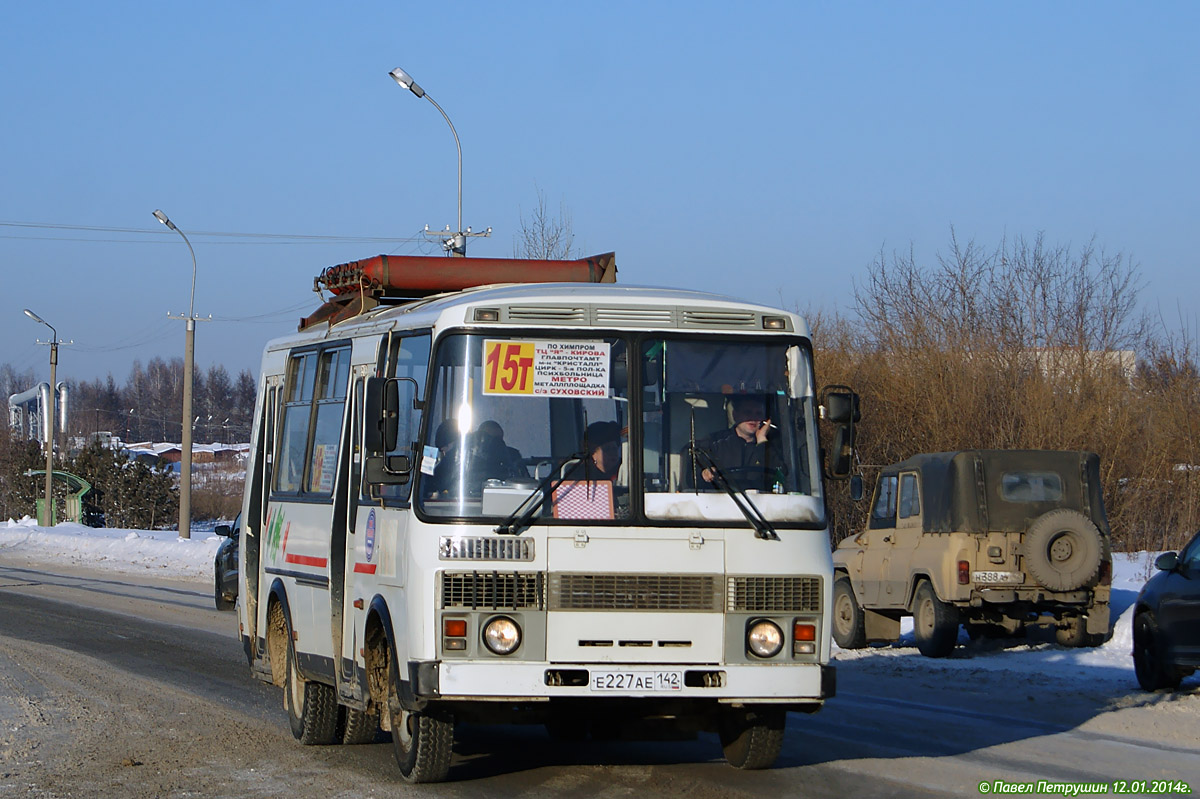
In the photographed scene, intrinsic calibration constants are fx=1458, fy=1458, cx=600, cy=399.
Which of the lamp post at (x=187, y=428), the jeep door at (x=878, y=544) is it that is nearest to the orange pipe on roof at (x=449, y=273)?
the jeep door at (x=878, y=544)

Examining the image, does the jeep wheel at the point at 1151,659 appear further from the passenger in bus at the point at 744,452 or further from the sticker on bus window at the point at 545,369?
the sticker on bus window at the point at 545,369

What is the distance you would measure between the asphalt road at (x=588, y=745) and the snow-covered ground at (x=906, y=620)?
1.03 m

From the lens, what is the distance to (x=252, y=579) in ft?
37.6

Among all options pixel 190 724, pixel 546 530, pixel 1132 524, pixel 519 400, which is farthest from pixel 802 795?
pixel 1132 524

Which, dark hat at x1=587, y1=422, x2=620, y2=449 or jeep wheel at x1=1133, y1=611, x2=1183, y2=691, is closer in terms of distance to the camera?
dark hat at x1=587, y1=422, x2=620, y2=449

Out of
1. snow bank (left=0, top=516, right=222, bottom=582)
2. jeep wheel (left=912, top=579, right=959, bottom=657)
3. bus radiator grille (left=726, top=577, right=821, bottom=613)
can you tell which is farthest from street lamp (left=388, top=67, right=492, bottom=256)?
bus radiator grille (left=726, top=577, right=821, bottom=613)

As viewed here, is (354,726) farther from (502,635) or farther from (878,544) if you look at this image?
(878,544)

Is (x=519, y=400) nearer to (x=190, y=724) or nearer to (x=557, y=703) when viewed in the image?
(x=557, y=703)

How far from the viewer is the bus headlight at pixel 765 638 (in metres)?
7.57

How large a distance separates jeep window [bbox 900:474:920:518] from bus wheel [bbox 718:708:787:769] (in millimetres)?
9038

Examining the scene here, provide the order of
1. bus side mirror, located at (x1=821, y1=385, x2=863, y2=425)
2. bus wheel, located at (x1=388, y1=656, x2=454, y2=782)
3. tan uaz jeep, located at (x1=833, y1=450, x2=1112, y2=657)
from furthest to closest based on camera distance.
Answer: tan uaz jeep, located at (x1=833, y1=450, x2=1112, y2=657)
bus side mirror, located at (x1=821, y1=385, x2=863, y2=425)
bus wheel, located at (x1=388, y1=656, x2=454, y2=782)

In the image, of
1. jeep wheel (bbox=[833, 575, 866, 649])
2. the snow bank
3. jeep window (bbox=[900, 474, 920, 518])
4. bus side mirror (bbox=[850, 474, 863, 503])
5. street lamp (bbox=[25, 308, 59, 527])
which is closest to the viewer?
bus side mirror (bbox=[850, 474, 863, 503])

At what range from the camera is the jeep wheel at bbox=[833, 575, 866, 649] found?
18.0 metres

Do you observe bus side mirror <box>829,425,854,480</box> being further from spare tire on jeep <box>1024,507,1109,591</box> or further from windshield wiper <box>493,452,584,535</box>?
spare tire on jeep <box>1024,507,1109,591</box>
